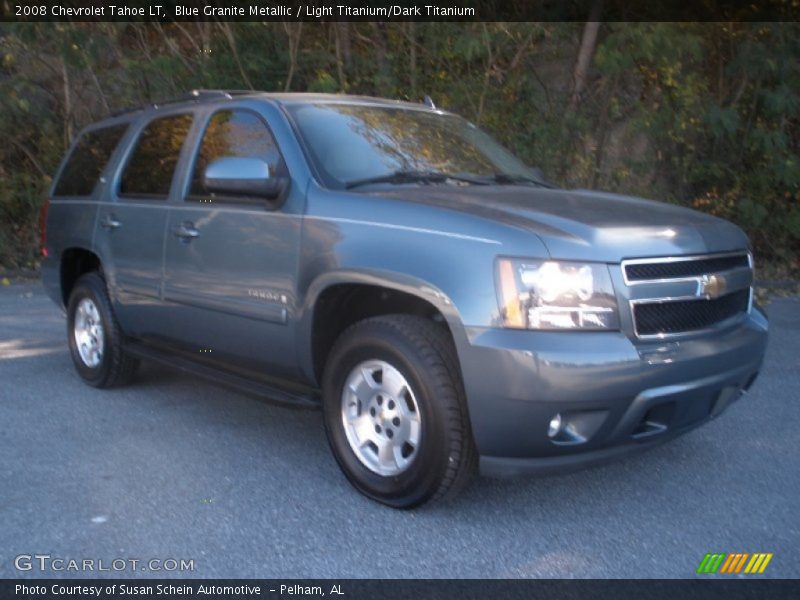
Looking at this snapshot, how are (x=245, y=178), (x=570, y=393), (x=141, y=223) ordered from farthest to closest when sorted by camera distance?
(x=141, y=223) → (x=245, y=178) → (x=570, y=393)

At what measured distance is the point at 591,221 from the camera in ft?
12.7

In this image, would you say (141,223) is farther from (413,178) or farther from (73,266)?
(413,178)

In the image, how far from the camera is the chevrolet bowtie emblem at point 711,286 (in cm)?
395

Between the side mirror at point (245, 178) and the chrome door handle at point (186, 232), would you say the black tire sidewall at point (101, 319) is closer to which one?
the chrome door handle at point (186, 232)

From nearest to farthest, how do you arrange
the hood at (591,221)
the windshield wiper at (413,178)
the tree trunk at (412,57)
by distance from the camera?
the hood at (591,221), the windshield wiper at (413,178), the tree trunk at (412,57)

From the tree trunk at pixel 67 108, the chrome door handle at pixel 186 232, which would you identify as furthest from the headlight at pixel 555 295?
the tree trunk at pixel 67 108

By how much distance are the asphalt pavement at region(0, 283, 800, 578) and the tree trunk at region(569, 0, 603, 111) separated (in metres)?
7.29

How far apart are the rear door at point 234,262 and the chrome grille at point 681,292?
165 cm

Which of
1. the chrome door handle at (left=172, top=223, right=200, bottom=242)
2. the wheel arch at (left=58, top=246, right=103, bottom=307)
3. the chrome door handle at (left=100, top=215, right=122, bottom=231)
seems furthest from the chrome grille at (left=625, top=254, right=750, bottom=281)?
the wheel arch at (left=58, top=246, right=103, bottom=307)

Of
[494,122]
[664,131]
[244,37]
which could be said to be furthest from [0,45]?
[664,131]

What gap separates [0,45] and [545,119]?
802 centimetres

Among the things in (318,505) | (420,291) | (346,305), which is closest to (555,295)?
(420,291)

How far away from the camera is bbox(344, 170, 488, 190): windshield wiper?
14.7ft

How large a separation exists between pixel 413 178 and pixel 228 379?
58.5 inches
